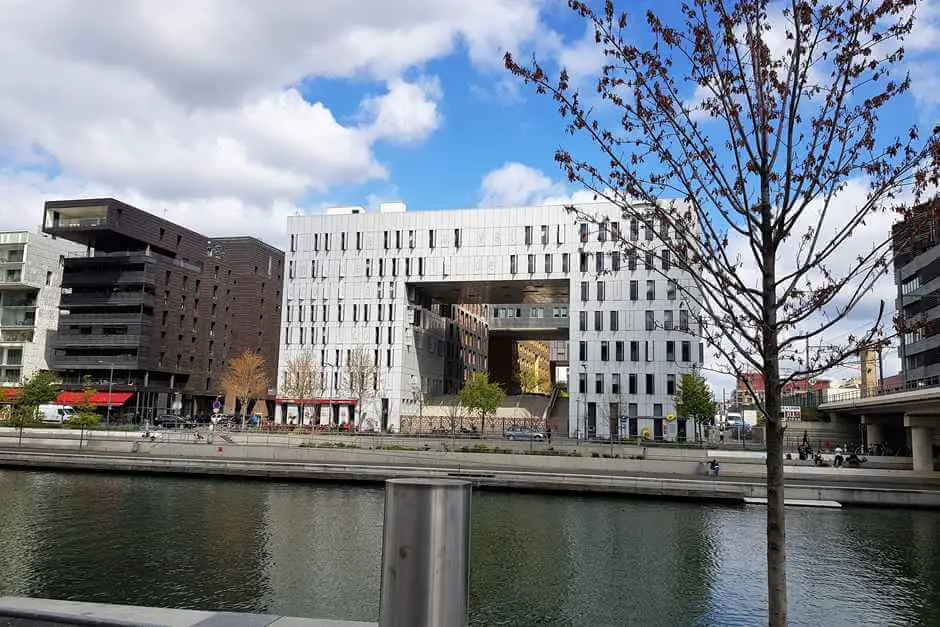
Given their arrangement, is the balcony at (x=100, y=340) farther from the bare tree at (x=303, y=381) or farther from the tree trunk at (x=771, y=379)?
the tree trunk at (x=771, y=379)

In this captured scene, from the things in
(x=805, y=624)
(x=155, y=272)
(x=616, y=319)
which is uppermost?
(x=155, y=272)

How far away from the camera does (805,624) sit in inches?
538

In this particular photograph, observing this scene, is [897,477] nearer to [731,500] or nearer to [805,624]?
[731,500]

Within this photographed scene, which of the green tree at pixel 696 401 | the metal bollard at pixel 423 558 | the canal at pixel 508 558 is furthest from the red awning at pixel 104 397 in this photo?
the metal bollard at pixel 423 558

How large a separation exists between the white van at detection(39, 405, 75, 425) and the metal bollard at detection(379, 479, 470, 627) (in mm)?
76071

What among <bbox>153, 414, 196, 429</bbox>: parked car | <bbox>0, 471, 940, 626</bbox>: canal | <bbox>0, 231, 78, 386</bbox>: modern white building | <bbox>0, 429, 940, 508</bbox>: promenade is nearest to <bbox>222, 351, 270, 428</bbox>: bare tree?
<bbox>153, 414, 196, 429</bbox>: parked car

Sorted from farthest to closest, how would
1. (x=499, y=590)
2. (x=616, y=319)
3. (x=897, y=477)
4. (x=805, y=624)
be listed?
(x=616, y=319) < (x=897, y=477) < (x=499, y=590) < (x=805, y=624)

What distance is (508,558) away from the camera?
18469 mm

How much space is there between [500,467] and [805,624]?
25728mm

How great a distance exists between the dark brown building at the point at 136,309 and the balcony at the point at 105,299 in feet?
0.41

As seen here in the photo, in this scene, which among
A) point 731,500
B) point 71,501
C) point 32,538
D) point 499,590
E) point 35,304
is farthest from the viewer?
point 35,304

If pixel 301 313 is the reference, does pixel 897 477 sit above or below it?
below

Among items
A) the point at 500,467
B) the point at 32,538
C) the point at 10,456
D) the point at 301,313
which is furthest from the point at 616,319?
the point at 32,538

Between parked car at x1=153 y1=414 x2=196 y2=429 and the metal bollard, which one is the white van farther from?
the metal bollard
